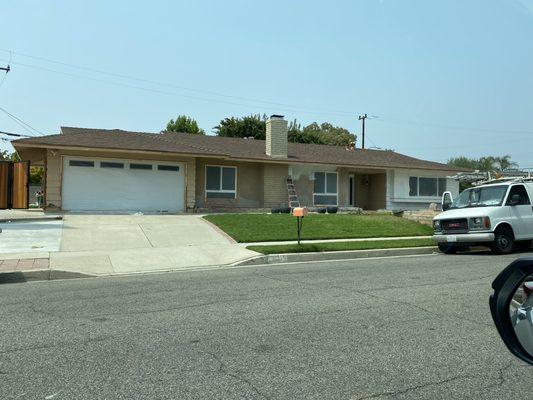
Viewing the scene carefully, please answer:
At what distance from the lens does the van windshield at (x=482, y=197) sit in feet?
50.3

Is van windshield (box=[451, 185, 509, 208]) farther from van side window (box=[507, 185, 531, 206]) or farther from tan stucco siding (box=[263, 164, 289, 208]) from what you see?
tan stucco siding (box=[263, 164, 289, 208])

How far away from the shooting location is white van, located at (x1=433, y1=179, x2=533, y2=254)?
48.0 feet

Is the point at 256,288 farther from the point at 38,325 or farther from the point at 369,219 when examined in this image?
the point at 369,219

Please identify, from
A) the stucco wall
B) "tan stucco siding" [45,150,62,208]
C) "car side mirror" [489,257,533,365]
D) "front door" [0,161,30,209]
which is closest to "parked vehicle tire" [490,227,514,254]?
Result: "car side mirror" [489,257,533,365]

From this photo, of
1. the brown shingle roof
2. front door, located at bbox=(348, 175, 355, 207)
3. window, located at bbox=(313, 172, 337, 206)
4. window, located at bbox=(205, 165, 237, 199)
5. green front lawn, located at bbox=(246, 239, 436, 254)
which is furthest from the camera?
front door, located at bbox=(348, 175, 355, 207)

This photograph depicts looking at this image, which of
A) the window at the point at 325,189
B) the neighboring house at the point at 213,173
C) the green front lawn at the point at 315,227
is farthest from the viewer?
the window at the point at 325,189

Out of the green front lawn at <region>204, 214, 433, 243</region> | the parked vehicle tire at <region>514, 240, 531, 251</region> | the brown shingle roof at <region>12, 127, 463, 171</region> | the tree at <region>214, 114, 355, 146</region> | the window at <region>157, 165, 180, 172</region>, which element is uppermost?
the tree at <region>214, 114, 355, 146</region>

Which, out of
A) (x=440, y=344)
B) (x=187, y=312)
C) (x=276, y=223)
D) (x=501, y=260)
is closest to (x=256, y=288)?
(x=187, y=312)

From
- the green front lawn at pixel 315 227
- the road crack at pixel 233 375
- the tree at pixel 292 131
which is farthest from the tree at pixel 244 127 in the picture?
the road crack at pixel 233 375

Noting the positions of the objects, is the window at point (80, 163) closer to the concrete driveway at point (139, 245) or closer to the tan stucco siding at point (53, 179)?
the tan stucco siding at point (53, 179)

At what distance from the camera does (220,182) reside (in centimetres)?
2664

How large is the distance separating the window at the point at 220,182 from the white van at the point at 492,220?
13162 mm

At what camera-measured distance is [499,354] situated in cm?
526

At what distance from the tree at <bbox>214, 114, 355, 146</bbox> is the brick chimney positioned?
2494cm
